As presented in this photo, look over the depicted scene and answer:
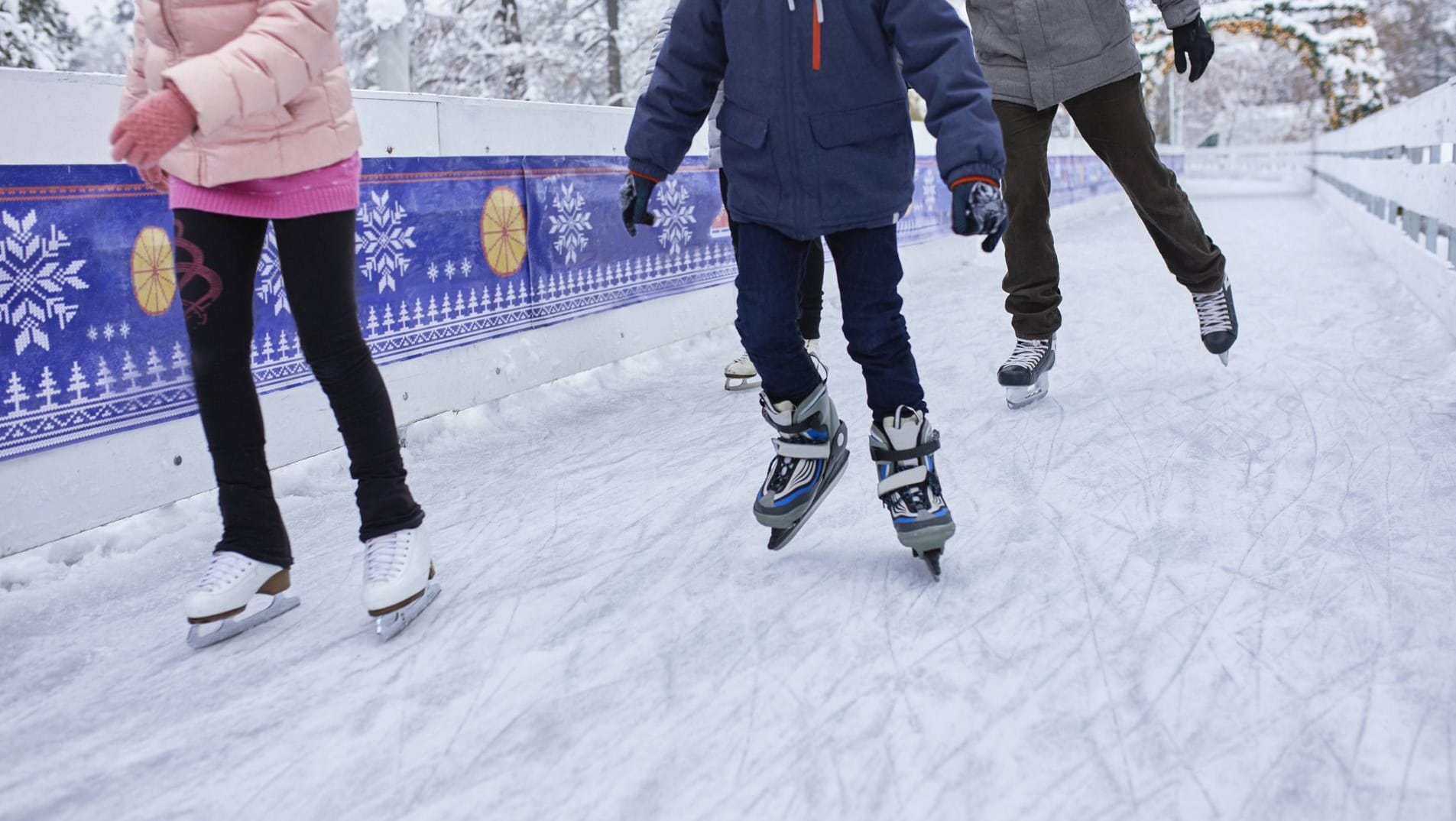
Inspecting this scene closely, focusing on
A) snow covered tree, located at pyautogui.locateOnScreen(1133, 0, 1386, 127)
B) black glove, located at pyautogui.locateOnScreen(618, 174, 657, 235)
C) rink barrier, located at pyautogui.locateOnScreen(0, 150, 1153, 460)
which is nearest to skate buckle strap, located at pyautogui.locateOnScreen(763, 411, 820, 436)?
black glove, located at pyautogui.locateOnScreen(618, 174, 657, 235)

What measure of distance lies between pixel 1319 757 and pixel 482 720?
1.12 m

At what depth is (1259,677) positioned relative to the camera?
1.70 m

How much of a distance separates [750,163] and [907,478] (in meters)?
0.64

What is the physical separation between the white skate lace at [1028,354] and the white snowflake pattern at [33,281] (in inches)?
98.1

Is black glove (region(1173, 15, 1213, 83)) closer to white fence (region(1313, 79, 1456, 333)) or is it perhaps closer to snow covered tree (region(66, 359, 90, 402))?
white fence (region(1313, 79, 1456, 333))

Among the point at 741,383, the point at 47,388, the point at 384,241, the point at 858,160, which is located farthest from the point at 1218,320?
the point at 47,388

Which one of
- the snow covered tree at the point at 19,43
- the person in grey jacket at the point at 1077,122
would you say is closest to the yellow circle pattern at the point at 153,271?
the person in grey jacket at the point at 1077,122

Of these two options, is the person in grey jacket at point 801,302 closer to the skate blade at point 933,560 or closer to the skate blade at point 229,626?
the skate blade at point 933,560

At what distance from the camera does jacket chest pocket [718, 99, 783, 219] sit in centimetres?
211

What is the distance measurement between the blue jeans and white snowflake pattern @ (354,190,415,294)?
167 centimetres

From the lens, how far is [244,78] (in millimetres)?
1723

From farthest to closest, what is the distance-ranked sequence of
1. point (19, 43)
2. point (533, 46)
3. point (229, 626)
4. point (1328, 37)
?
point (1328, 37) < point (533, 46) < point (19, 43) < point (229, 626)

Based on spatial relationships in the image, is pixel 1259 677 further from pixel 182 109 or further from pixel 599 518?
pixel 182 109

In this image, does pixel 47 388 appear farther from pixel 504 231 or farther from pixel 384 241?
pixel 504 231
